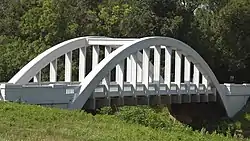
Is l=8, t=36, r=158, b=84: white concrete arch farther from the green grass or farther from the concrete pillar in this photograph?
the green grass

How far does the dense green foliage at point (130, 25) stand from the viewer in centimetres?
4641

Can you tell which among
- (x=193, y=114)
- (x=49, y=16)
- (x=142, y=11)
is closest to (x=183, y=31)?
(x=142, y=11)

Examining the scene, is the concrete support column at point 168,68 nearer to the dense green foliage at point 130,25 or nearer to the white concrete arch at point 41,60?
the white concrete arch at point 41,60

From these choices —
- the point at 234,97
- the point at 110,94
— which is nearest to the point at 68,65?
the point at 110,94

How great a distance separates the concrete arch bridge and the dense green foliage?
12.6 feet

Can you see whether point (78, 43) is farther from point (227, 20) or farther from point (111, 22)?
point (227, 20)

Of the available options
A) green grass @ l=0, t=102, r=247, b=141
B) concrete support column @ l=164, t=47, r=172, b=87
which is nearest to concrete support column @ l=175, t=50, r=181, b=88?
concrete support column @ l=164, t=47, r=172, b=87

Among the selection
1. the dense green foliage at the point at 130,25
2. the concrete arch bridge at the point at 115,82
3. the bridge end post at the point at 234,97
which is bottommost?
the bridge end post at the point at 234,97

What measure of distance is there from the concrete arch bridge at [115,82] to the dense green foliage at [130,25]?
3828 millimetres

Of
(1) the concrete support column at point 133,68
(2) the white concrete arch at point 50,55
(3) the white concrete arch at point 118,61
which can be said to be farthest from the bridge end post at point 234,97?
(2) the white concrete arch at point 50,55

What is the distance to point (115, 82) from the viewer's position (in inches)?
1483

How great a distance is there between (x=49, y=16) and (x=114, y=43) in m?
11.2

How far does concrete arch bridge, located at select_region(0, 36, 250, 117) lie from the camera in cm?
2967

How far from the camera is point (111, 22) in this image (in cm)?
4988
